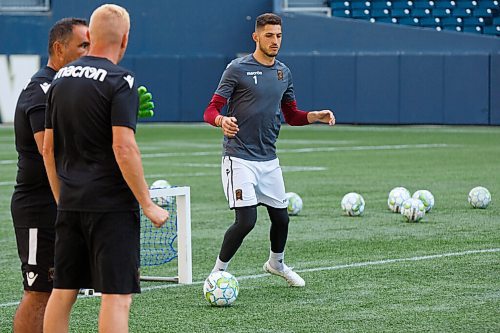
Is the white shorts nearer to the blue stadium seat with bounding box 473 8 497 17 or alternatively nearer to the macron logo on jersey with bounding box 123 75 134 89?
the macron logo on jersey with bounding box 123 75 134 89

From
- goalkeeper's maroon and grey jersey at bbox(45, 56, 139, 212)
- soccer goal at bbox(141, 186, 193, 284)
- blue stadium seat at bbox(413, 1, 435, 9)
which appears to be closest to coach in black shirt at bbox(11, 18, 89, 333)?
goalkeeper's maroon and grey jersey at bbox(45, 56, 139, 212)

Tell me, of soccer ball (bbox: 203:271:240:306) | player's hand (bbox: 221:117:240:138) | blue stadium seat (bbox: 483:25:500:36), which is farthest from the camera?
blue stadium seat (bbox: 483:25:500:36)

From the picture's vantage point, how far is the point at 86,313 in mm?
8578

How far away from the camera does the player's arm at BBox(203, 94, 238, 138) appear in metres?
9.05

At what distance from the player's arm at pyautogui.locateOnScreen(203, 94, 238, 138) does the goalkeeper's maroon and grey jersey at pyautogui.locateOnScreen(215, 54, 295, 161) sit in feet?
0.21

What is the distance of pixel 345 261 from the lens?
10898mm

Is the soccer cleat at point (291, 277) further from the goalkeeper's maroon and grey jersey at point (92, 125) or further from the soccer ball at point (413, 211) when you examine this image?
the soccer ball at point (413, 211)

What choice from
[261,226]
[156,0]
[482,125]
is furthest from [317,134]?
[261,226]

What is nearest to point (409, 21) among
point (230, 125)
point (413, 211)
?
point (413, 211)

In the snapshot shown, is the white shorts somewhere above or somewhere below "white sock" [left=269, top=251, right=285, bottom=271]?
above

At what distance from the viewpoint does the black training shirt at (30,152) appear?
21.8 ft

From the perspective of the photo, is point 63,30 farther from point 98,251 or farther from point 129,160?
point 98,251

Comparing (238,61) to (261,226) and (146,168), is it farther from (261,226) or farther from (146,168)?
(146,168)

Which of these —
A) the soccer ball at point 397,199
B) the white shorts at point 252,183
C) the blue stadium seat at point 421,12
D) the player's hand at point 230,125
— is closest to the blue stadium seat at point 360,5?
the blue stadium seat at point 421,12
